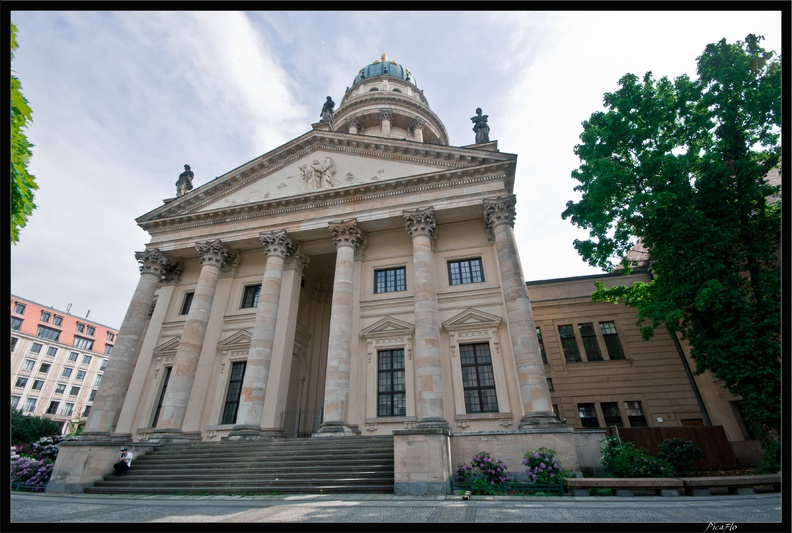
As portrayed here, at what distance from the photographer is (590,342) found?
939 inches

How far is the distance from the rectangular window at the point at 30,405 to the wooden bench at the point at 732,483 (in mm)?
78472

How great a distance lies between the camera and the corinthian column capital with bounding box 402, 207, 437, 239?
64.0 feet

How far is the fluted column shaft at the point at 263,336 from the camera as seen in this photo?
17.1 meters

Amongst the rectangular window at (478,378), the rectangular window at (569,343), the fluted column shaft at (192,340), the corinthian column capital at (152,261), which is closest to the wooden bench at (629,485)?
the rectangular window at (478,378)

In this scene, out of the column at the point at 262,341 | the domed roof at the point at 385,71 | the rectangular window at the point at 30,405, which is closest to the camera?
the column at the point at 262,341

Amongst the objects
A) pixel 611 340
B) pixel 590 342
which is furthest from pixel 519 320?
pixel 611 340

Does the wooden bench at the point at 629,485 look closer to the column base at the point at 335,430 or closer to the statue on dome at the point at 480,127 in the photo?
the column base at the point at 335,430

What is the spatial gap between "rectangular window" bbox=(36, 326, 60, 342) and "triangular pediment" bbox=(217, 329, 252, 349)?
200 feet

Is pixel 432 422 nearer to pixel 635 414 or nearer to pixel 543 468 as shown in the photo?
pixel 543 468

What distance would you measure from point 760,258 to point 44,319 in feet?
279

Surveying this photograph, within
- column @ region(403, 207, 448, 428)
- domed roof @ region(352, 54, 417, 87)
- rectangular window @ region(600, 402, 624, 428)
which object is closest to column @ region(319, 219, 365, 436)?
column @ region(403, 207, 448, 428)

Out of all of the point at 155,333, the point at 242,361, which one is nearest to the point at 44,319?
the point at 155,333

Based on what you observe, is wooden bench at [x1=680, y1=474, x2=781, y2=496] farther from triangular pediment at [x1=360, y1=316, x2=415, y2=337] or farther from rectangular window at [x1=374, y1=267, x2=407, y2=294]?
rectangular window at [x1=374, y1=267, x2=407, y2=294]

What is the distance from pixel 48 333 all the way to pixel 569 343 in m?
77.6
